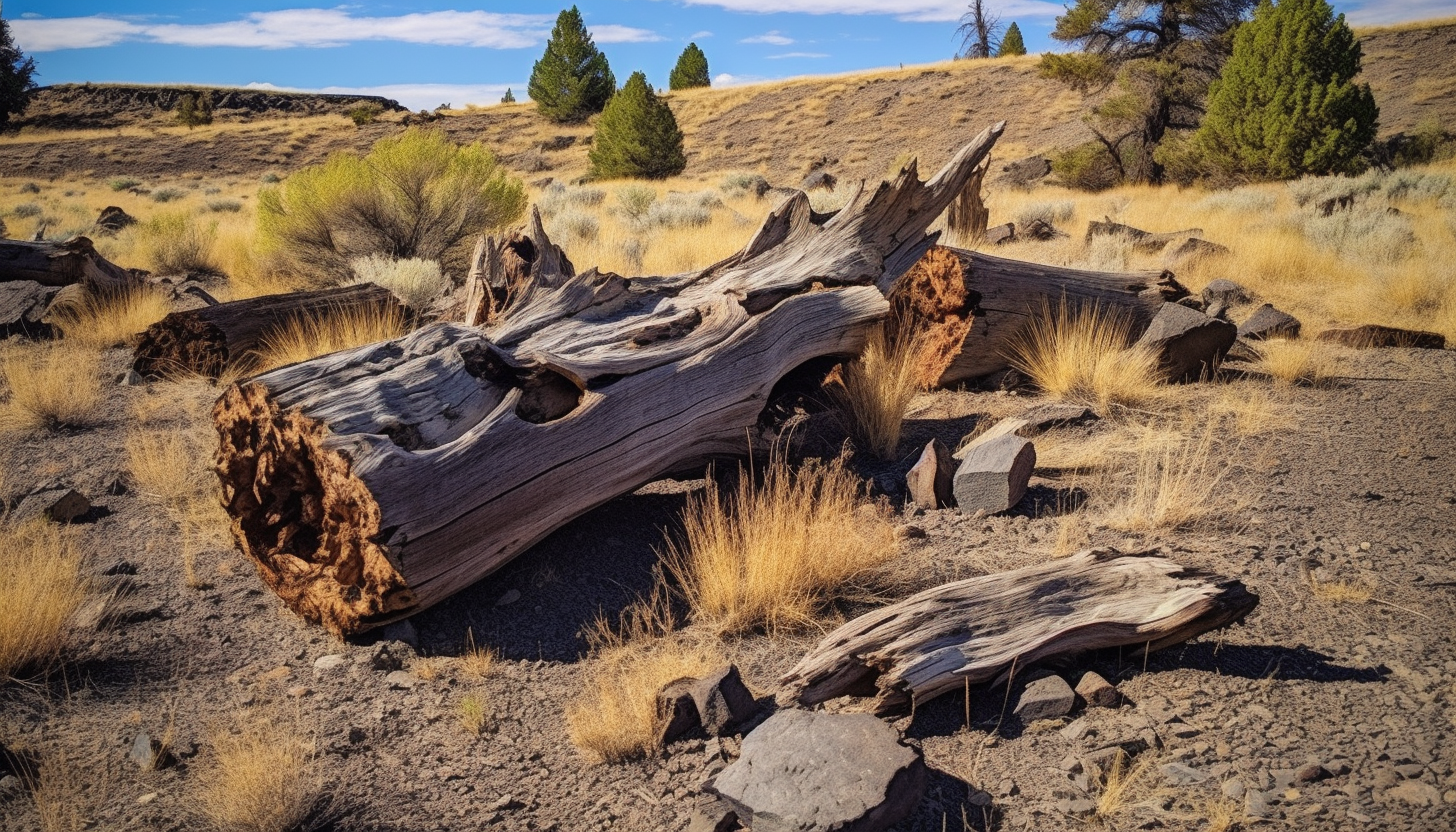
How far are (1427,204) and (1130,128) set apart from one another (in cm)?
1066

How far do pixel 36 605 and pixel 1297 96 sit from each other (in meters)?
20.2

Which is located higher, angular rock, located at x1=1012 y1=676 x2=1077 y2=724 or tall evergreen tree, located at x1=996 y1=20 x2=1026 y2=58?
tall evergreen tree, located at x1=996 y1=20 x2=1026 y2=58

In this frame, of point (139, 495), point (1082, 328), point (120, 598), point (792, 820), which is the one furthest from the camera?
point (1082, 328)

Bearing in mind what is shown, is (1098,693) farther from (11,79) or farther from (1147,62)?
(11,79)

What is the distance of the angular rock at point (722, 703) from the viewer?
2.80 metres

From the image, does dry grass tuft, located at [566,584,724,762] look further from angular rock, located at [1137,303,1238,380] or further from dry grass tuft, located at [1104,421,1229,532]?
angular rock, located at [1137,303,1238,380]

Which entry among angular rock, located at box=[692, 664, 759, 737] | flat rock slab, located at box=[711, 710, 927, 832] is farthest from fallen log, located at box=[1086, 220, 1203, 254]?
flat rock slab, located at box=[711, 710, 927, 832]

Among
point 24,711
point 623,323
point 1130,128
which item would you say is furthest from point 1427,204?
point 24,711

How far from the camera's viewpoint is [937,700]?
9.40 feet

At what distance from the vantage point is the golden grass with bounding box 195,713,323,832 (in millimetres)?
2432

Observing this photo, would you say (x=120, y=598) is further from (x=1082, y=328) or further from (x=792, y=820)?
(x=1082, y=328)

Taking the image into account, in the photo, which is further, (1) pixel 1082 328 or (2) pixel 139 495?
(1) pixel 1082 328

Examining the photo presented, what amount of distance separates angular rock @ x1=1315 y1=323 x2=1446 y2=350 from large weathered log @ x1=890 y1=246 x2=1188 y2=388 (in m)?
1.80

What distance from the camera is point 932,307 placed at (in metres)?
5.93
